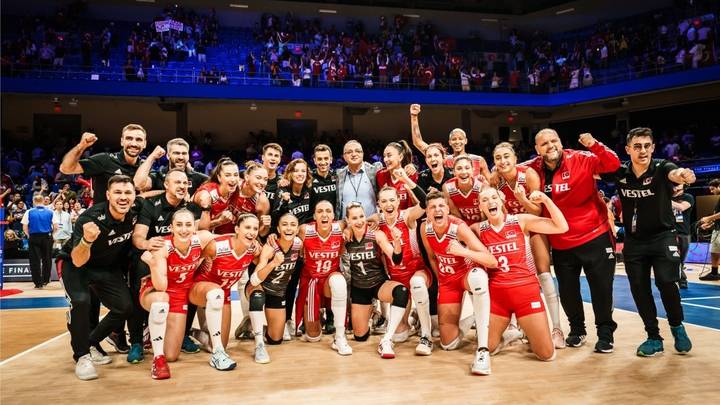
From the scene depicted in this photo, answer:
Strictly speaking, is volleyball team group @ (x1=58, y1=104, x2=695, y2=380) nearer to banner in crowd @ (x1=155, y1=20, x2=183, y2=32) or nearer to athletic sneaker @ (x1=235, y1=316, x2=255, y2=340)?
athletic sneaker @ (x1=235, y1=316, x2=255, y2=340)

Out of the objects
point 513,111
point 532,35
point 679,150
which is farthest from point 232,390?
point 532,35

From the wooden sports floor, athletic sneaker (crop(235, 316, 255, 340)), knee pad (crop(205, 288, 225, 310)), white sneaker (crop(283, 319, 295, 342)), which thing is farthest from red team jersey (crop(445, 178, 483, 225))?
athletic sneaker (crop(235, 316, 255, 340))

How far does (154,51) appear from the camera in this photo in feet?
69.3

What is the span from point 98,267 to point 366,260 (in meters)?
2.87

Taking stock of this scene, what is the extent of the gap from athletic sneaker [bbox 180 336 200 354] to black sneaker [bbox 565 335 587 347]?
4.12 meters

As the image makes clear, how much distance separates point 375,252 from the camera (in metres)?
6.20

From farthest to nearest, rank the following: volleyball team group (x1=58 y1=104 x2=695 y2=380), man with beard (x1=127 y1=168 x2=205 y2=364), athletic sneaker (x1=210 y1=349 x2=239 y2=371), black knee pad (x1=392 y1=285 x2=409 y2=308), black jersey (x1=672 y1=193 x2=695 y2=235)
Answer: black jersey (x1=672 y1=193 x2=695 y2=235) → black knee pad (x1=392 y1=285 x2=409 y2=308) → man with beard (x1=127 y1=168 x2=205 y2=364) → volleyball team group (x1=58 y1=104 x2=695 y2=380) → athletic sneaker (x1=210 y1=349 x2=239 y2=371)

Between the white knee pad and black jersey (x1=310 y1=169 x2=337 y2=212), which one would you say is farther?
black jersey (x1=310 y1=169 x2=337 y2=212)

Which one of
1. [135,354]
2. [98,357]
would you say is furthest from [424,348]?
[98,357]

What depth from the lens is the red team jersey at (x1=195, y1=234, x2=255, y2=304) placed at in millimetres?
5637

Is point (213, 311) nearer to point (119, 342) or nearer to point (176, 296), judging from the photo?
point (176, 296)

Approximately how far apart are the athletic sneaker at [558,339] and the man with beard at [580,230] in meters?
0.09

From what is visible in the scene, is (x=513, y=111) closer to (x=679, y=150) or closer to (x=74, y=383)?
(x=679, y=150)

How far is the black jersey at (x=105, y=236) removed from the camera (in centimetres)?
505
